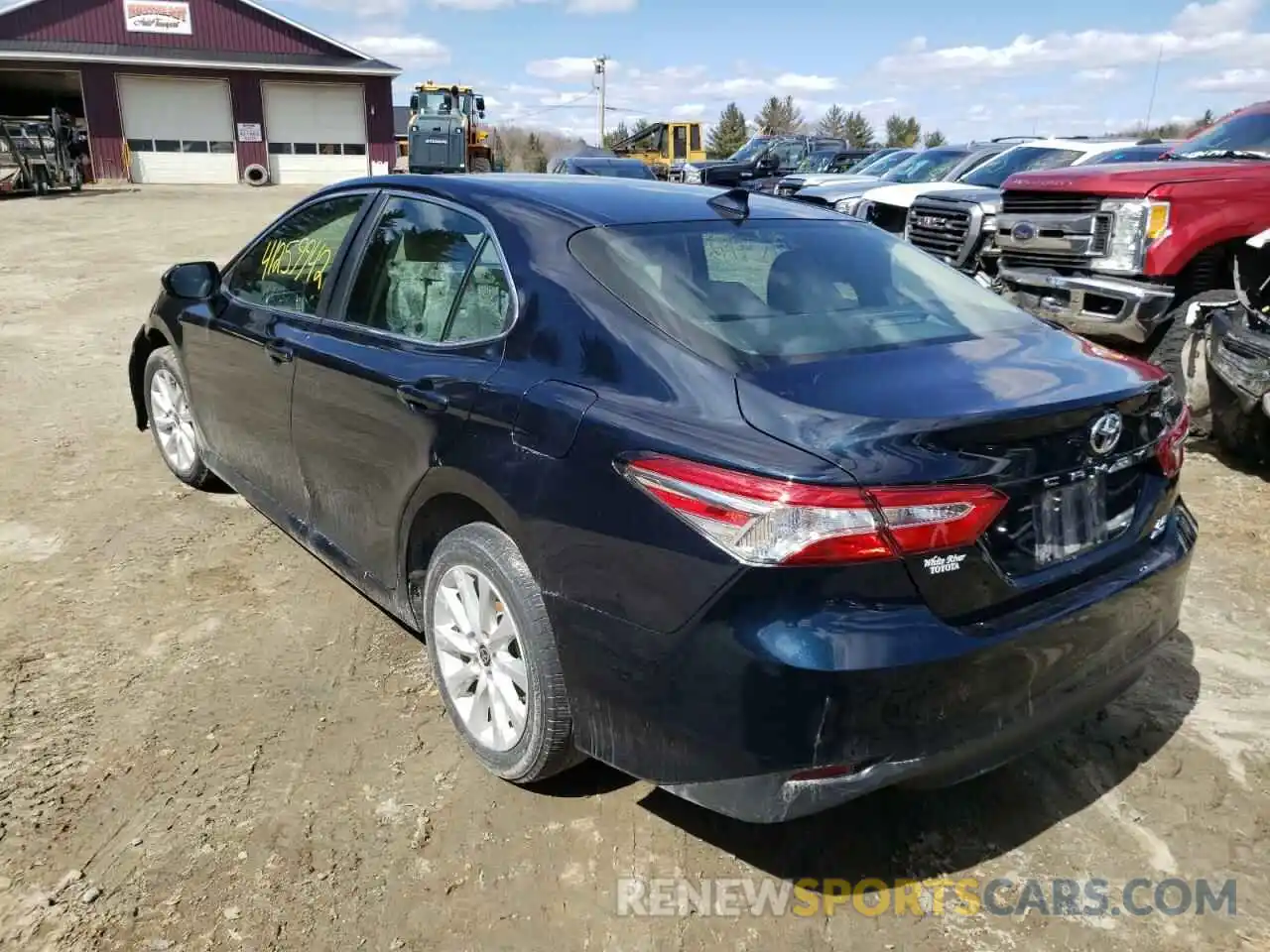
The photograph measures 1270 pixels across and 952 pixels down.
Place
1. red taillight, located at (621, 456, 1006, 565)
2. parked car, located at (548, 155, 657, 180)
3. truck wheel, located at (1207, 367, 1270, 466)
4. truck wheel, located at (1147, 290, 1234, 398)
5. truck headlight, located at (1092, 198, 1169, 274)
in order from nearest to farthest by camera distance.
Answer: red taillight, located at (621, 456, 1006, 565)
truck wheel, located at (1207, 367, 1270, 466)
truck wheel, located at (1147, 290, 1234, 398)
truck headlight, located at (1092, 198, 1169, 274)
parked car, located at (548, 155, 657, 180)

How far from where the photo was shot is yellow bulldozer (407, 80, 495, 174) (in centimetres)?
2978

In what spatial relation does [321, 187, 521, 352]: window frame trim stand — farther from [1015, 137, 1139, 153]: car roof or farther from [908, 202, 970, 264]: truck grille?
[1015, 137, 1139, 153]: car roof

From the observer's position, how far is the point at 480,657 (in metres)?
2.77

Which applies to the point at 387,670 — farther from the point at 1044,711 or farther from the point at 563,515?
the point at 1044,711

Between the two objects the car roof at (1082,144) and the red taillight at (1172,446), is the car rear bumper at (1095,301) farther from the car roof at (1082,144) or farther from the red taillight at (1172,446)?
the car roof at (1082,144)

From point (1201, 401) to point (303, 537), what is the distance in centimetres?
520

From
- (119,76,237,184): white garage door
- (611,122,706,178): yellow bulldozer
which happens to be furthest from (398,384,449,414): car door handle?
(119,76,237,184): white garage door

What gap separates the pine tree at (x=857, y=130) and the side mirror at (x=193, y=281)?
7396 centimetres

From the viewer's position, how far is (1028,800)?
2752 mm

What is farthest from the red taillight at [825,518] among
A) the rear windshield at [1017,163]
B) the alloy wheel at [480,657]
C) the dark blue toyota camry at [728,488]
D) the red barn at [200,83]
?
the red barn at [200,83]

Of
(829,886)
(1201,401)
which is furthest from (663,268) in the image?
(1201,401)

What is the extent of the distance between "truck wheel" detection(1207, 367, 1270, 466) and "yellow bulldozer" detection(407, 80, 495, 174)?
1081 inches

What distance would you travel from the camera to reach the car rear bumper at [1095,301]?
6.39 meters

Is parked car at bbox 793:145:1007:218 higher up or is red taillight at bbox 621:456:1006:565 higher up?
parked car at bbox 793:145:1007:218
